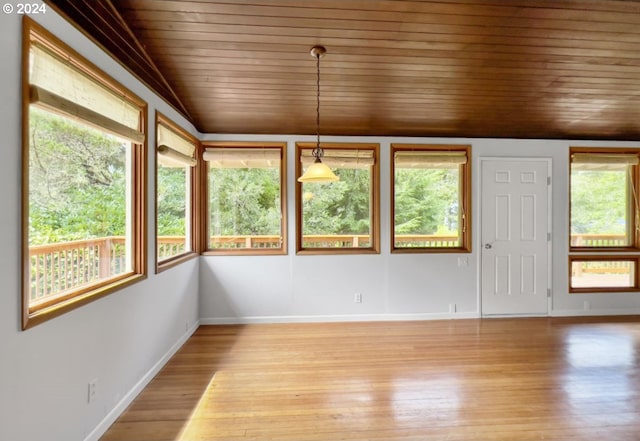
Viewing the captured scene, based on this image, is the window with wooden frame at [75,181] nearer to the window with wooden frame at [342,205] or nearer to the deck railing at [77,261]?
the deck railing at [77,261]

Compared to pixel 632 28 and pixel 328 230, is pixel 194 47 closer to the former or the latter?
pixel 328 230

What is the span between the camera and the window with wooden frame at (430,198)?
4.15 metres

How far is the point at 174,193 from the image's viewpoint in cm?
338

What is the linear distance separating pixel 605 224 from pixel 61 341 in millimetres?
5891

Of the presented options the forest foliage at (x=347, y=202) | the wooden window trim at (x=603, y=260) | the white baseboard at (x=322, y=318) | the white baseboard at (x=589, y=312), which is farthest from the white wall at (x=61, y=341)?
the wooden window trim at (x=603, y=260)

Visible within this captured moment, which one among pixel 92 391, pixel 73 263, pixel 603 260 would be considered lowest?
pixel 92 391

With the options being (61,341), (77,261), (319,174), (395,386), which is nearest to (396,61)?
(319,174)

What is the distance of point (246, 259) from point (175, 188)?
117 cm

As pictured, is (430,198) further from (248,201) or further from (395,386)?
(395,386)

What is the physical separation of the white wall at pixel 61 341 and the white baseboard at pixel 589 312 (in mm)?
4750

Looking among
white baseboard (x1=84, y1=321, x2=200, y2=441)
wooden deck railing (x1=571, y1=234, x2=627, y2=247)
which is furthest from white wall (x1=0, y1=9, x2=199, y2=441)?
wooden deck railing (x1=571, y1=234, x2=627, y2=247)

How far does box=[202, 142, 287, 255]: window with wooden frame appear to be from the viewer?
159 inches

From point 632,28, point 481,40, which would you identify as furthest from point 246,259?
point 632,28

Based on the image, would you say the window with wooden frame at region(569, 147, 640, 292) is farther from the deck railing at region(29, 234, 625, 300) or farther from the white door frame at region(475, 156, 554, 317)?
the deck railing at region(29, 234, 625, 300)
